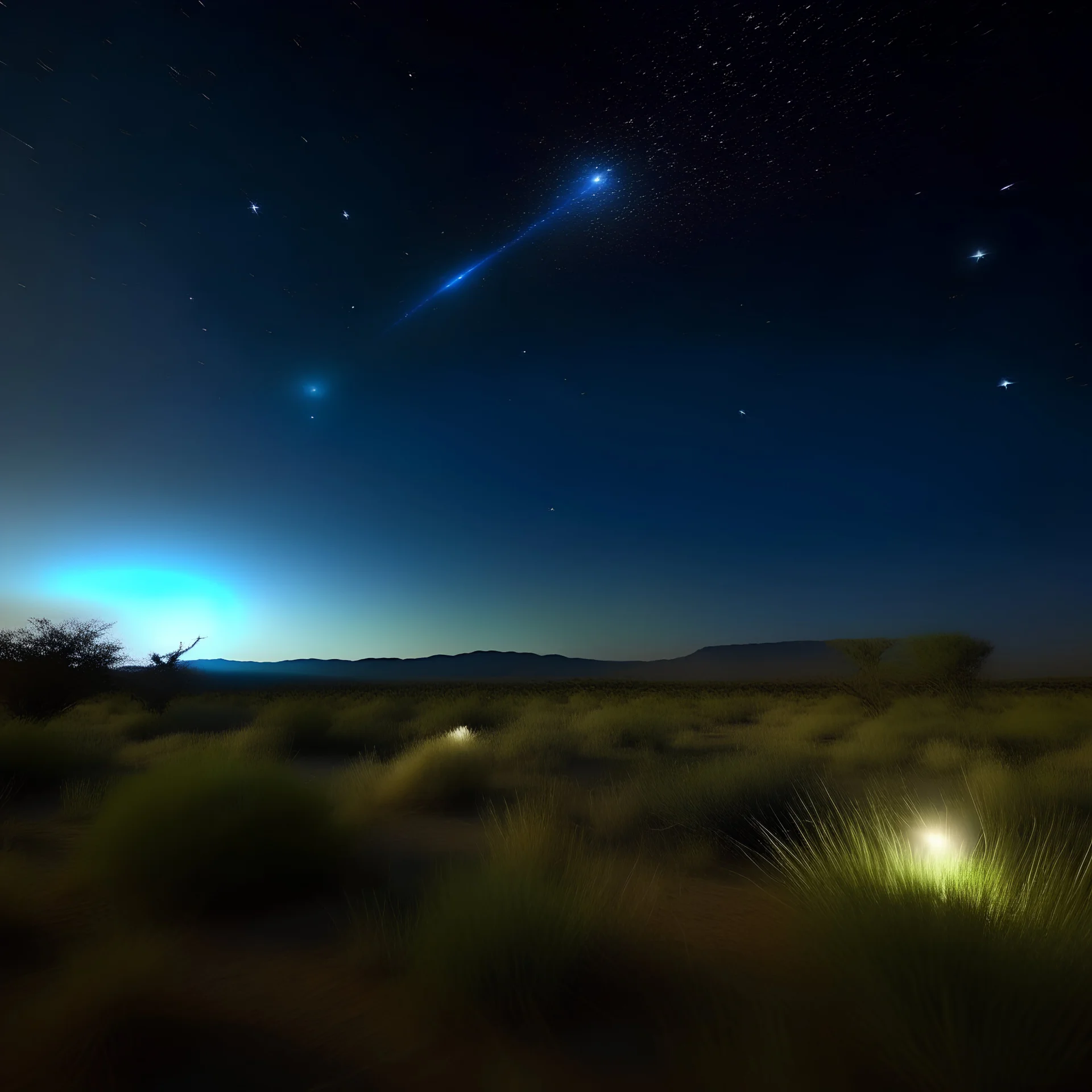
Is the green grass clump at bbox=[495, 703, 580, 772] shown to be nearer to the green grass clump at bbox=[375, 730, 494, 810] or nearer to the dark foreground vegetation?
the green grass clump at bbox=[375, 730, 494, 810]

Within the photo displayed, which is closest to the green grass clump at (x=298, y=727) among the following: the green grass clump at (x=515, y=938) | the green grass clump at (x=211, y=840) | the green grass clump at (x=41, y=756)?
the green grass clump at (x=41, y=756)

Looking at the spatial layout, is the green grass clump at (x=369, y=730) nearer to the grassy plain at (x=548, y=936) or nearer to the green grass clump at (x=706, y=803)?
the grassy plain at (x=548, y=936)

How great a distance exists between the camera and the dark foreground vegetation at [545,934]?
3.01 meters

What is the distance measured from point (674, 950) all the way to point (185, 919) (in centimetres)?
390

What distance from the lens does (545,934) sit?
3.80 m

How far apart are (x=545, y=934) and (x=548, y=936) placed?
2 centimetres

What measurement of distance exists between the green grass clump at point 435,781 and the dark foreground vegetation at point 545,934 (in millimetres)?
53

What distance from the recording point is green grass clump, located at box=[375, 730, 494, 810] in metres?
9.40

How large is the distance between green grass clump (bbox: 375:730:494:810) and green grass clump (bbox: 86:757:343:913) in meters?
2.86

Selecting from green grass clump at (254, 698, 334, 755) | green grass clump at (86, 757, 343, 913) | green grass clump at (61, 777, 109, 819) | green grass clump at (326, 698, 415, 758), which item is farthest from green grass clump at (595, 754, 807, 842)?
green grass clump at (254, 698, 334, 755)

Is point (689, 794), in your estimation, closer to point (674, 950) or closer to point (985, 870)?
point (674, 950)

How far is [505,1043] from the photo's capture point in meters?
3.29

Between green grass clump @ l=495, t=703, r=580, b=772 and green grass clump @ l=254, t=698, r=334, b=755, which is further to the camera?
green grass clump @ l=254, t=698, r=334, b=755

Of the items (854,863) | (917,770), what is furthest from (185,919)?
(917,770)
